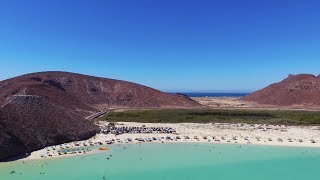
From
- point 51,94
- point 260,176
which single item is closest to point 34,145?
point 260,176

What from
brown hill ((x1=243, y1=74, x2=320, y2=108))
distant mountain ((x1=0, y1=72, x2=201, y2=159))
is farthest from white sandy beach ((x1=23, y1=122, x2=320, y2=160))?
brown hill ((x1=243, y1=74, x2=320, y2=108))

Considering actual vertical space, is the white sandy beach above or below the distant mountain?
below

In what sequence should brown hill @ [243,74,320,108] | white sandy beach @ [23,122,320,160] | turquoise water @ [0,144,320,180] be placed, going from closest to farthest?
turquoise water @ [0,144,320,180]
white sandy beach @ [23,122,320,160]
brown hill @ [243,74,320,108]

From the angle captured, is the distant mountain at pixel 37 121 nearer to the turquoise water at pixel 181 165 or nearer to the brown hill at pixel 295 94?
the turquoise water at pixel 181 165

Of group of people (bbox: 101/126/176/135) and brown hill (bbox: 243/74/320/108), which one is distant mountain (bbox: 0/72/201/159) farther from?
brown hill (bbox: 243/74/320/108)

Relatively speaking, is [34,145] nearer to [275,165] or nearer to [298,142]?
[275,165]

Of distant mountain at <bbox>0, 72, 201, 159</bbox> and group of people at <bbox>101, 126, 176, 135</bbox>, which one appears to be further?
group of people at <bbox>101, 126, 176, 135</bbox>
